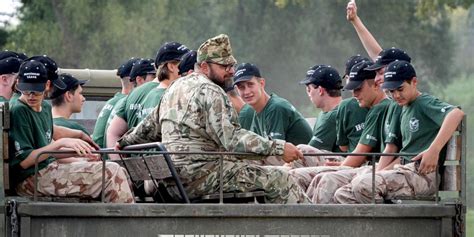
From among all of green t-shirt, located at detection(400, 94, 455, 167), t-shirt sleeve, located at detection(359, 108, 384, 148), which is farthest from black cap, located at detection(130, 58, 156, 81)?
green t-shirt, located at detection(400, 94, 455, 167)

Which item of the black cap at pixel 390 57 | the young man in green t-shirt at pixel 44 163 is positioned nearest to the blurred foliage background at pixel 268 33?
the black cap at pixel 390 57

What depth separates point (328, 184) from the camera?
10242 mm

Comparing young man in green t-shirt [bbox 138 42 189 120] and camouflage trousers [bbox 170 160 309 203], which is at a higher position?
young man in green t-shirt [bbox 138 42 189 120]

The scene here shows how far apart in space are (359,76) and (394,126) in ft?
3.22

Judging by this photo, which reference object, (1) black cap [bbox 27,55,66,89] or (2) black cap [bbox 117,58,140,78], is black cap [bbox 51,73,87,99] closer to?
(1) black cap [bbox 27,55,66,89]

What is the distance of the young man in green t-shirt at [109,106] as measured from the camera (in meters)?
12.9

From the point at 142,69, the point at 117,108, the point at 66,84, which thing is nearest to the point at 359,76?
the point at 117,108

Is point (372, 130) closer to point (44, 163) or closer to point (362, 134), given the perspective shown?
point (362, 134)

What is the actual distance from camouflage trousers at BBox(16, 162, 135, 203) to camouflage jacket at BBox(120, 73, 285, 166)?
0.33m

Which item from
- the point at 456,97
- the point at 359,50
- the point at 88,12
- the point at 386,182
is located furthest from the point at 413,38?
the point at 386,182

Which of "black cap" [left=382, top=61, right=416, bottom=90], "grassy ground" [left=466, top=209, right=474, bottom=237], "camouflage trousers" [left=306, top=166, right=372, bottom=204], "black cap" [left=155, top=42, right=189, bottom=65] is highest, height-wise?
"black cap" [left=155, top=42, right=189, bottom=65]

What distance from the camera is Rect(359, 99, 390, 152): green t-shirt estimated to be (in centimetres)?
1095

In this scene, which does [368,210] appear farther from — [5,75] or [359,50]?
[359,50]

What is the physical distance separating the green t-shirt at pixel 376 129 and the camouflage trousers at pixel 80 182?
188 cm
